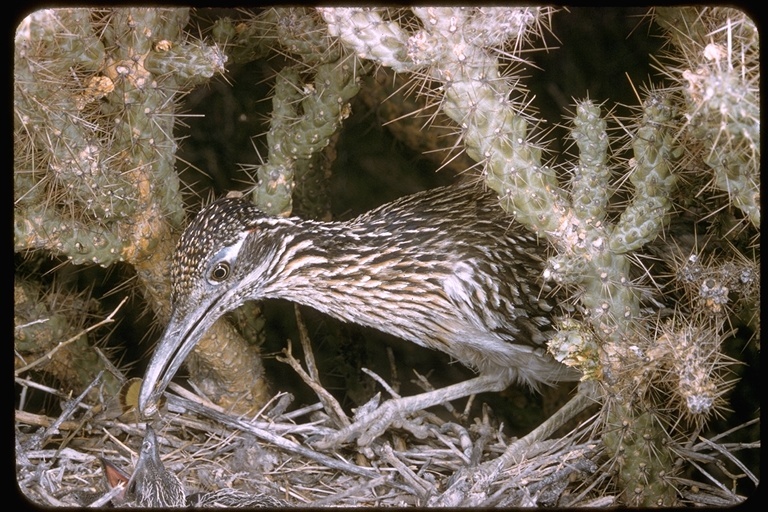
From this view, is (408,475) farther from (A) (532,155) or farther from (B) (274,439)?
(A) (532,155)

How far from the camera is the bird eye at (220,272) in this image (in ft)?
→ 8.75

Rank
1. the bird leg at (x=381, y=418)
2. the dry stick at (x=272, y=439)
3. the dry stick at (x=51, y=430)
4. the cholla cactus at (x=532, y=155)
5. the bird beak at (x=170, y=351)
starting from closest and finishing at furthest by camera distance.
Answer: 1. the cholla cactus at (x=532, y=155)
2. the bird beak at (x=170, y=351)
3. the dry stick at (x=51, y=430)
4. the dry stick at (x=272, y=439)
5. the bird leg at (x=381, y=418)

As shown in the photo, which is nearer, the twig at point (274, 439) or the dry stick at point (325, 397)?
the twig at point (274, 439)

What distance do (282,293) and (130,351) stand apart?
1070 millimetres

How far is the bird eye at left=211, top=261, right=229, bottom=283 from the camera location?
2668mm

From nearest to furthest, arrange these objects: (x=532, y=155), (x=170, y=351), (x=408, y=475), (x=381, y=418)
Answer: (x=532, y=155) → (x=170, y=351) → (x=408, y=475) → (x=381, y=418)

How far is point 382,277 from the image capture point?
282 cm

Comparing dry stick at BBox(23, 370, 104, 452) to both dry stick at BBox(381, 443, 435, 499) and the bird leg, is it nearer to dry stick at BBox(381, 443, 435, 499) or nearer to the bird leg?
the bird leg

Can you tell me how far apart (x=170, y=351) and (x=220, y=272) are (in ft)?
0.94

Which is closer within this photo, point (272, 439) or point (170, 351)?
point (170, 351)

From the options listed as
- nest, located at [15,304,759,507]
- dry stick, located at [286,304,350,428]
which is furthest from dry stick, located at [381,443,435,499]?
dry stick, located at [286,304,350,428]

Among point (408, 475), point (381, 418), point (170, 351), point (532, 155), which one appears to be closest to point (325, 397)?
point (381, 418)

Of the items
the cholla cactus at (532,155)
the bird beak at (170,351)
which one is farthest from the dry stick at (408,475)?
the bird beak at (170,351)

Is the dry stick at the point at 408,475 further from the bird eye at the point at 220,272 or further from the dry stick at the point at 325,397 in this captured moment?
the bird eye at the point at 220,272
